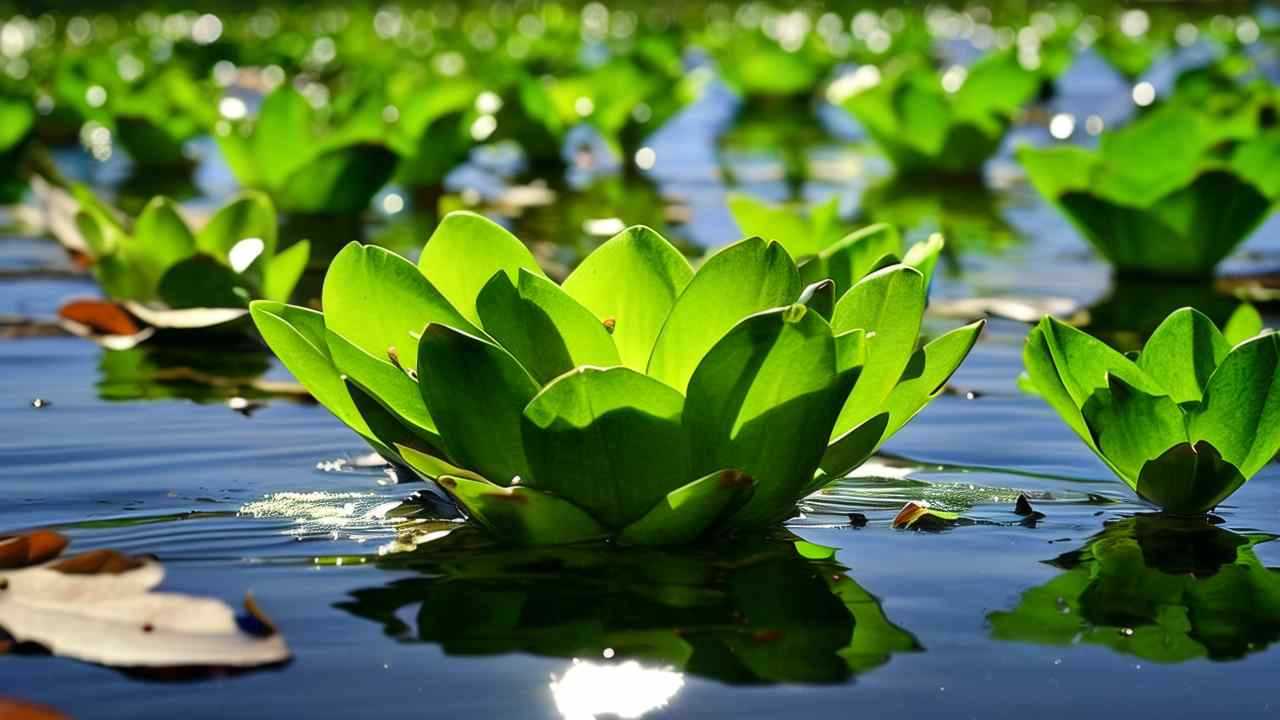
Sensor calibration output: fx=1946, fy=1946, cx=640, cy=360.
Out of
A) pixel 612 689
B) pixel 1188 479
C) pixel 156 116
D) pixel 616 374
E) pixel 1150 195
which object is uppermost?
pixel 156 116

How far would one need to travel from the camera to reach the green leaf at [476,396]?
149 cm

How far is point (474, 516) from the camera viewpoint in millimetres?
1597

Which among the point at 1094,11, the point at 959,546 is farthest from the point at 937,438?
the point at 1094,11

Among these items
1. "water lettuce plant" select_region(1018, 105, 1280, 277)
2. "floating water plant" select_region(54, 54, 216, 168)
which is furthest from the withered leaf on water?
"floating water plant" select_region(54, 54, 216, 168)

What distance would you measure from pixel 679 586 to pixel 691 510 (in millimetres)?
64

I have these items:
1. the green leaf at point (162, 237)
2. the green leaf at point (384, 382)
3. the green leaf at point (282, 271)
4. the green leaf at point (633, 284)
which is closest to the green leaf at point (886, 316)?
the green leaf at point (633, 284)

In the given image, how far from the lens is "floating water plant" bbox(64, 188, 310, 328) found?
8.66ft

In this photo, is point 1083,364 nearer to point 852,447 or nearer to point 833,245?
point 852,447

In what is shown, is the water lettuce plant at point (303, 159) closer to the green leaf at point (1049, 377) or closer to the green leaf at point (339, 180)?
the green leaf at point (339, 180)

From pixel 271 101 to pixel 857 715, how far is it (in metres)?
2.74

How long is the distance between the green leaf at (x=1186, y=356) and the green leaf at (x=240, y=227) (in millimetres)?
1338


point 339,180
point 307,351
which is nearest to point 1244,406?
point 307,351

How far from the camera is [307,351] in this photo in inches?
64.1

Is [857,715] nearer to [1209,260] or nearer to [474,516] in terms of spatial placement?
[474,516]
